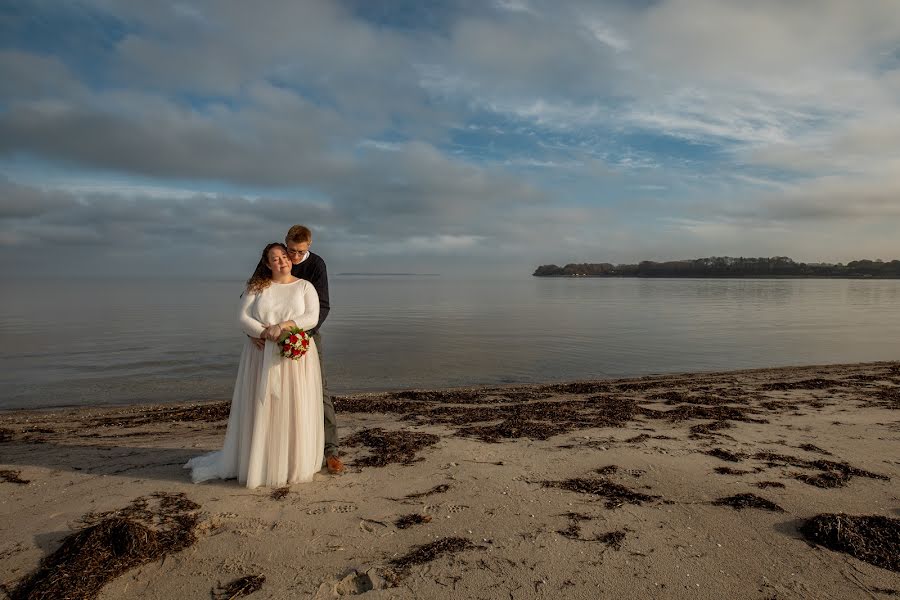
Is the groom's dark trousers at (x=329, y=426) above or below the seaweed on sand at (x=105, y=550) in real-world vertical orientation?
above

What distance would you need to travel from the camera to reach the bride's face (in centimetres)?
548

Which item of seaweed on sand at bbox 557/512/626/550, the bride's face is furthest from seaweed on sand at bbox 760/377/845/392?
the bride's face

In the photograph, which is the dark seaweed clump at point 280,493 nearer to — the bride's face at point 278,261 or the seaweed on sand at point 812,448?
the bride's face at point 278,261

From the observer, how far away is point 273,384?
543 cm

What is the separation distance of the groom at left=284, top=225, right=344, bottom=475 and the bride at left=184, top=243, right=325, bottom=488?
0.15 m

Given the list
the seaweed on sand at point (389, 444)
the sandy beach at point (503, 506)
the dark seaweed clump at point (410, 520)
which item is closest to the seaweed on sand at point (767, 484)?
the sandy beach at point (503, 506)

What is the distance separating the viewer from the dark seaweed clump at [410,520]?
481cm

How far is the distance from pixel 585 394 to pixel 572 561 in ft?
27.9

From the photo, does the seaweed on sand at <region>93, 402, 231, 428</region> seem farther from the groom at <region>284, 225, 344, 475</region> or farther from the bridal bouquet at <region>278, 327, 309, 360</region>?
the bridal bouquet at <region>278, 327, 309, 360</region>

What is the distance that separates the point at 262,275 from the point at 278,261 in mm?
245

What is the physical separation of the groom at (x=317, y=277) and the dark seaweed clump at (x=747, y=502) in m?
4.20

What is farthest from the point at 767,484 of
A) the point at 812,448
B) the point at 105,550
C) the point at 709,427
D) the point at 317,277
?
the point at 105,550

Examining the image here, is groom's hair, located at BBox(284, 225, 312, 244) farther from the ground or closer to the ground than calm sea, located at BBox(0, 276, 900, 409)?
farther from the ground

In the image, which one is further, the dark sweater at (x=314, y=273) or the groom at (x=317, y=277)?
the dark sweater at (x=314, y=273)
